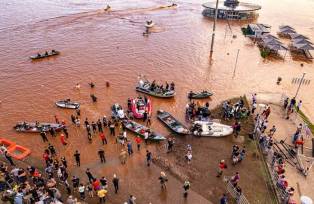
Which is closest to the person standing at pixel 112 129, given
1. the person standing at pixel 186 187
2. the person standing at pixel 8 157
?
the person standing at pixel 8 157

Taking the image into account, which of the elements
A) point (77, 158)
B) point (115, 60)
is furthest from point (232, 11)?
point (77, 158)

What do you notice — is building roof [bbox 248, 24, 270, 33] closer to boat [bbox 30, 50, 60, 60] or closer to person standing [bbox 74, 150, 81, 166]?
boat [bbox 30, 50, 60, 60]

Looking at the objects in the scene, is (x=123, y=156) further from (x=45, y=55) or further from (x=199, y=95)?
(x=45, y=55)

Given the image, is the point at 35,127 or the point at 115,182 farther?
the point at 35,127

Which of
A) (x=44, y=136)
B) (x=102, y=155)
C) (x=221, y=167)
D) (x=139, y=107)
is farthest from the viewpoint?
(x=139, y=107)

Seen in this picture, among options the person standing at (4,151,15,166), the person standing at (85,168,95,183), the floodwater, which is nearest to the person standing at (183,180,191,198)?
the person standing at (85,168,95,183)

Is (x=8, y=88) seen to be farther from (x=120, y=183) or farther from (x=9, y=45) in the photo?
(x=120, y=183)
